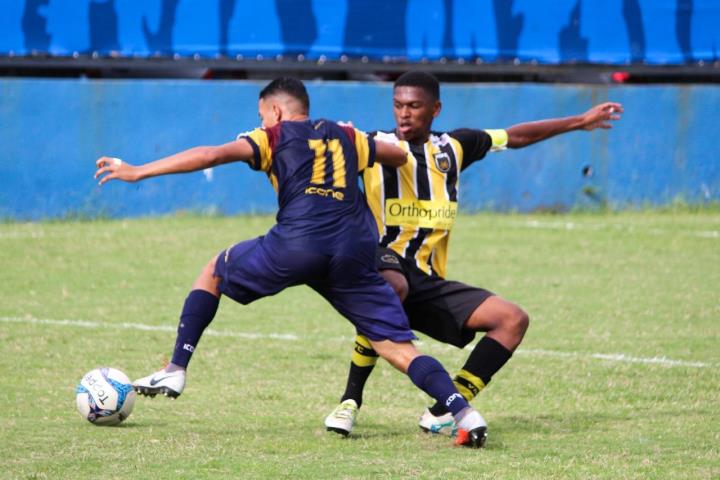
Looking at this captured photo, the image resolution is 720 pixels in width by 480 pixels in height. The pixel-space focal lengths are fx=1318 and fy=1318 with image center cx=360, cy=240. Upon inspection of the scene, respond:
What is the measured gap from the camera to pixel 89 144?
1557 centimetres

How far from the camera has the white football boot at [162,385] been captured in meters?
6.33

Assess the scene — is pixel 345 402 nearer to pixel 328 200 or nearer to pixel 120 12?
pixel 328 200

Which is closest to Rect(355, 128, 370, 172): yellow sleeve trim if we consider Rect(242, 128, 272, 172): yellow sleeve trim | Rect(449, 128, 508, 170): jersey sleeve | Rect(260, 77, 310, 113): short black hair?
Rect(260, 77, 310, 113): short black hair

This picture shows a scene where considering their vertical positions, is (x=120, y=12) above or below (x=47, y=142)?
above

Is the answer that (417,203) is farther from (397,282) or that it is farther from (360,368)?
(360,368)

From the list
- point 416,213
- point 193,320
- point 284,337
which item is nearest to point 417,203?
point 416,213

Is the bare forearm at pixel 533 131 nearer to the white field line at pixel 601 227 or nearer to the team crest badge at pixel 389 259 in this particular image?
the team crest badge at pixel 389 259

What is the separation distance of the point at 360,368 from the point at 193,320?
972 mm

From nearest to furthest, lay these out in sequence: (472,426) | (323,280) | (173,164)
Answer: (173,164) < (472,426) < (323,280)

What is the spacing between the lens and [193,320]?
6500 millimetres

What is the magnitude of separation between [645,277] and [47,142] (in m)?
7.20

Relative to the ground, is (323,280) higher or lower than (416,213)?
lower

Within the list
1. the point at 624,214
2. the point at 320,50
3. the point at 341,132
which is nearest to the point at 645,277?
the point at 624,214

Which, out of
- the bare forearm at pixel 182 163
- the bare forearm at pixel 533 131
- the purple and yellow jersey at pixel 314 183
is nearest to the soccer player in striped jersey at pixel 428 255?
the bare forearm at pixel 533 131
